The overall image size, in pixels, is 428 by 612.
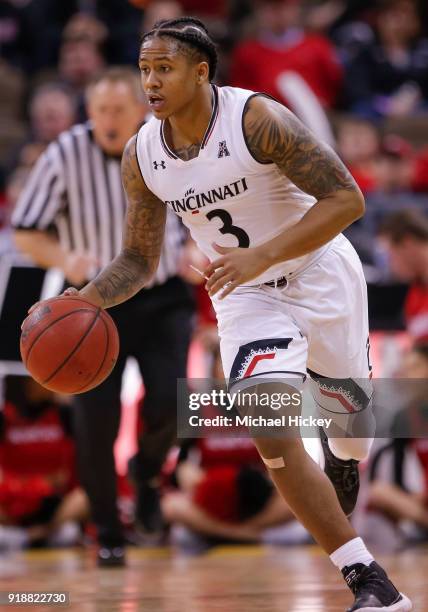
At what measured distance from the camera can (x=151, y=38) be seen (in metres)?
4.19

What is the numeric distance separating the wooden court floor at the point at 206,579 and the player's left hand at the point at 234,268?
122 cm

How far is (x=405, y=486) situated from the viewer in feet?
24.1

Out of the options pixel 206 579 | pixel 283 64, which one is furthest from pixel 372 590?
pixel 283 64

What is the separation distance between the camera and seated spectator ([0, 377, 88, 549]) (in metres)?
7.49

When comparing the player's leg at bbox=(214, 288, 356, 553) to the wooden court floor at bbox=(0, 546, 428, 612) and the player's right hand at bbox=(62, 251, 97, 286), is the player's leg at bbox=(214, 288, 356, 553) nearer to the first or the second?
the wooden court floor at bbox=(0, 546, 428, 612)

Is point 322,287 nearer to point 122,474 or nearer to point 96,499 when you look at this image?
point 96,499

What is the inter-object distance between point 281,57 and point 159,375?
5597mm

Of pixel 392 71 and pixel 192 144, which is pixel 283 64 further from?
pixel 192 144

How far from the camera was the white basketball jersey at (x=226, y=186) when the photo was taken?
13.9ft

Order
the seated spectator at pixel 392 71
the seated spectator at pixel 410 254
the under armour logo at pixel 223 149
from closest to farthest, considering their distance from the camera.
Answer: the under armour logo at pixel 223 149 → the seated spectator at pixel 410 254 → the seated spectator at pixel 392 71

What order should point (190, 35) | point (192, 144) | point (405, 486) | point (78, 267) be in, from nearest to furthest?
point (190, 35)
point (192, 144)
point (78, 267)
point (405, 486)

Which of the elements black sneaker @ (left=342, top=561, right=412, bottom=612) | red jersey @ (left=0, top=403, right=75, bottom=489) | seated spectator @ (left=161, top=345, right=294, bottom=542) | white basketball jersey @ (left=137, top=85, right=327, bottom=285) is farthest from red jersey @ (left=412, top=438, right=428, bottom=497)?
black sneaker @ (left=342, top=561, right=412, bottom=612)

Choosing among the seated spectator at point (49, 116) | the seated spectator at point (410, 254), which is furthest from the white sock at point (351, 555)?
the seated spectator at point (49, 116)

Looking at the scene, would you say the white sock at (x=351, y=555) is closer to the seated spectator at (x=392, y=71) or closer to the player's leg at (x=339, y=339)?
the player's leg at (x=339, y=339)
